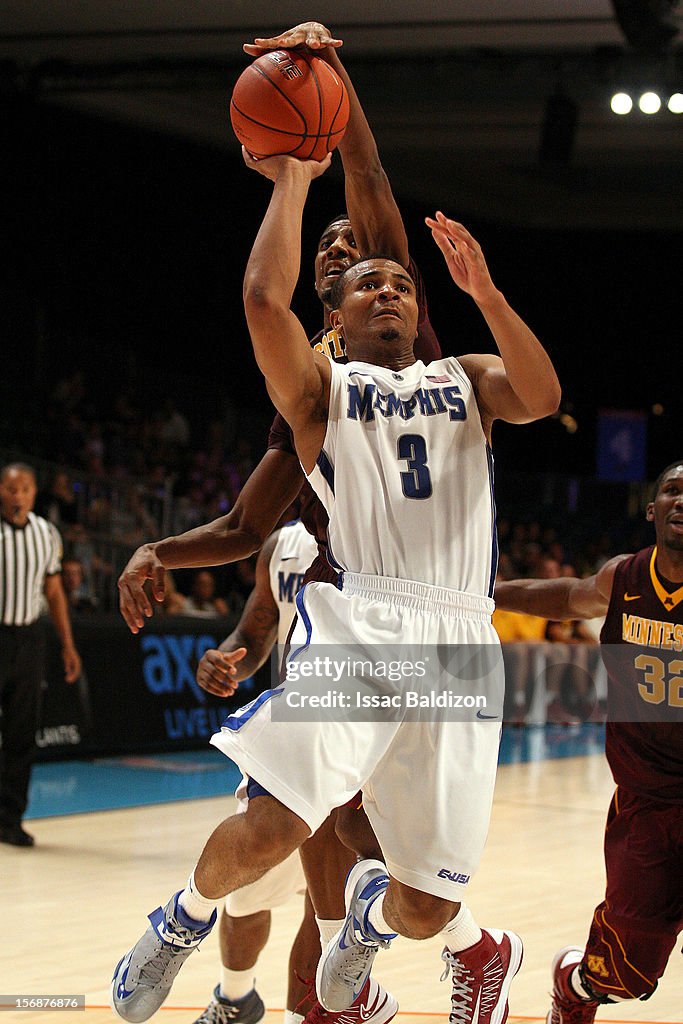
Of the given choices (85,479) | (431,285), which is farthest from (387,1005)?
(431,285)

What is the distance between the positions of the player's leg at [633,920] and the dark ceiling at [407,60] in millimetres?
9081

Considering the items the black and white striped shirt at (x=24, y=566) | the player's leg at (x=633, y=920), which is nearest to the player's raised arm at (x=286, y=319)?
the player's leg at (x=633, y=920)

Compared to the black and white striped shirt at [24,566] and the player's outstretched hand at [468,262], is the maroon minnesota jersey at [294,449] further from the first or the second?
the black and white striped shirt at [24,566]

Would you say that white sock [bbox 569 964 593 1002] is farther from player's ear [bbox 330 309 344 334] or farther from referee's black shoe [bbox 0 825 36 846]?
referee's black shoe [bbox 0 825 36 846]

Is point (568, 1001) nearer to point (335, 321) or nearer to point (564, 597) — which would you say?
point (564, 597)

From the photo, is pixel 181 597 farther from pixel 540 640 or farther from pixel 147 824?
pixel 147 824

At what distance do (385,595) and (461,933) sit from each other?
39.7 inches

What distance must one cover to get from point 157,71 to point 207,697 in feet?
23.4

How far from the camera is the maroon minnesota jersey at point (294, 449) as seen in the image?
3920mm

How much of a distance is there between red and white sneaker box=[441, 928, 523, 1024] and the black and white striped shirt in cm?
513

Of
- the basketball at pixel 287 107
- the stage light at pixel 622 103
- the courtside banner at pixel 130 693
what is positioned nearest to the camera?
the basketball at pixel 287 107

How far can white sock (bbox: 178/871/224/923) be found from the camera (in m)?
3.25

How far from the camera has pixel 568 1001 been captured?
4004mm

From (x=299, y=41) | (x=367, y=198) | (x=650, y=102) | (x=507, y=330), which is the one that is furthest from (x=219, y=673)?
(x=650, y=102)
